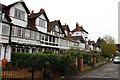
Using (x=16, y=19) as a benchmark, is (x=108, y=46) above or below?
below

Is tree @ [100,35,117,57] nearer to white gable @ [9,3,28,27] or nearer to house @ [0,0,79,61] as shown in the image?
house @ [0,0,79,61]

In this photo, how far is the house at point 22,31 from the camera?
2800 centimetres

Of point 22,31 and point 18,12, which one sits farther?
point 18,12

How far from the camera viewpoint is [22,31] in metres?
31.6

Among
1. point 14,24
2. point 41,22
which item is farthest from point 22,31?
point 41,22

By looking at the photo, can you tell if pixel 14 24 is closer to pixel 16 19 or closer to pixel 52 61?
pixel 16 19

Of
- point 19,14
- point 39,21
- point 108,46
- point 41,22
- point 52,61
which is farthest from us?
point 108,46

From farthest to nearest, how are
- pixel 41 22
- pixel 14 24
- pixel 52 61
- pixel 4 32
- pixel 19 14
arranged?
pixel 41 22 < pixel 19 14 < pixel 14 24 < pixel 4 32 < pixel 52 61

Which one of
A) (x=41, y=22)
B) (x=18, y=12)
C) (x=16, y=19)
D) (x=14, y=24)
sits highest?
(x=18, y=12)

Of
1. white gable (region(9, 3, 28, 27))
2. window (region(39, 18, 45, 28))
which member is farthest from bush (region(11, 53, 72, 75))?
window (region(39, 18, 45, 28))

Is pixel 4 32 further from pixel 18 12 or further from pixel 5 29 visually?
pixel 18 12

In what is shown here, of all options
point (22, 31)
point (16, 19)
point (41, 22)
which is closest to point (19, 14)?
point (16, 19)

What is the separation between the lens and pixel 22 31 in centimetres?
3159

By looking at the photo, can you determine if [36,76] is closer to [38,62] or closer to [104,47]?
[38,62]
